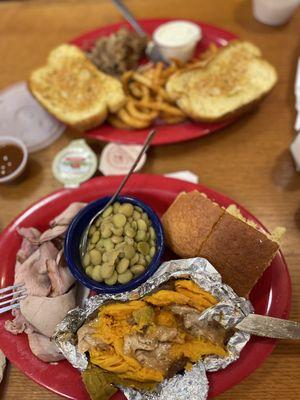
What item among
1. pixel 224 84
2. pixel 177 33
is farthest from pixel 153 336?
pixel 177 33

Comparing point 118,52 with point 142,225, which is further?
point 118,52

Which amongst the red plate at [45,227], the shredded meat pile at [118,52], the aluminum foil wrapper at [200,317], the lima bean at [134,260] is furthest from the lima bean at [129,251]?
the shredded meat pile at [118,52]

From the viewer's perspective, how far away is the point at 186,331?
1.23 metres

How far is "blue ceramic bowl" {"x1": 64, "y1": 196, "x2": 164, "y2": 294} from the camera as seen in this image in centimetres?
133

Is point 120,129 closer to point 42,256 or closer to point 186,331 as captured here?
point 42,256

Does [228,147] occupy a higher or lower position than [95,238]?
lower

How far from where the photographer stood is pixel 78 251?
1456mm

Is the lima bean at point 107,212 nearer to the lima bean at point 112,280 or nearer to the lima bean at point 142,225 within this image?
the lima bean at point 142,225

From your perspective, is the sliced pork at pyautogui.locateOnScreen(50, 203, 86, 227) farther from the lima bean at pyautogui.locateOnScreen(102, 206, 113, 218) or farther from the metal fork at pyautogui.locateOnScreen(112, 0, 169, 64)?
the metal fork at pyautogui.locateOnScreen(112, 0, 169, 64)

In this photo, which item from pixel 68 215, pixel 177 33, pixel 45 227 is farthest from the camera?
pixel 177 33

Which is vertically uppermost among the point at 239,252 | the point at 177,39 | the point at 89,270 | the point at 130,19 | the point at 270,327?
the point at 130,19

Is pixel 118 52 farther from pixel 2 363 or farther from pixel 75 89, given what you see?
pixel 2 363

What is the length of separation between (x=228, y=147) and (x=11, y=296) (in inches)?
47.1

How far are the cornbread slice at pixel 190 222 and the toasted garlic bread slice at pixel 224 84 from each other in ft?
1.87
